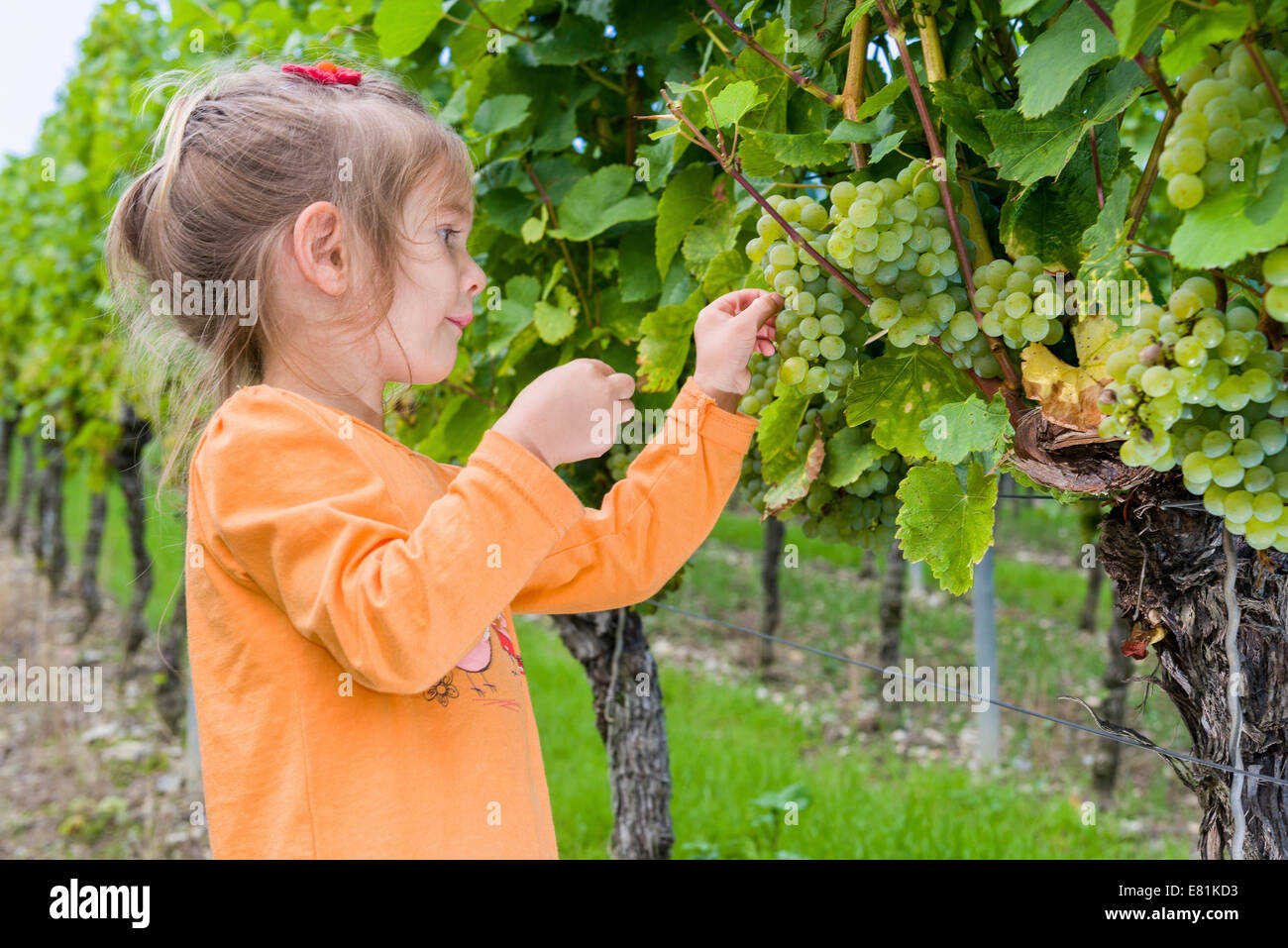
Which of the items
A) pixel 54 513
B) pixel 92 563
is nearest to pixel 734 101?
pixel 92 563

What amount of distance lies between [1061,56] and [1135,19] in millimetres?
153

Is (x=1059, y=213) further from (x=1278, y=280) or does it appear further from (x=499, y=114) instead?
(x=499, y=114)

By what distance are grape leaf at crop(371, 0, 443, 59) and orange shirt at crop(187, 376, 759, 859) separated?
896 millimetres

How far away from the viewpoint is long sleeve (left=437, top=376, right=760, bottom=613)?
4.27 ft

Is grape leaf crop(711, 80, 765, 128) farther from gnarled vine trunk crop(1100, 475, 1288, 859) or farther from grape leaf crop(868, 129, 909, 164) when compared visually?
gnarled vine trunk crop(1100, 475, 1288, 859)

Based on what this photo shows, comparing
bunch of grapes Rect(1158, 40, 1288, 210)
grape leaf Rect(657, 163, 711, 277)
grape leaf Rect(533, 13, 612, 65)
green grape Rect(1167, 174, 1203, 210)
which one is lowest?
green grape Rect(1167, 174, 1203, 210)

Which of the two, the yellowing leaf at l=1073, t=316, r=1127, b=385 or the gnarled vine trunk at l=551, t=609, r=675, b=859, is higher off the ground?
the yellowing leaf at l=1073, t=316, r=1127, b=385

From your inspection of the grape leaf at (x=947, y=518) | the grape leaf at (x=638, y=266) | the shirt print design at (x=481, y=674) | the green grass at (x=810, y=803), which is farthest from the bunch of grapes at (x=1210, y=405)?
the green grass at (x=810, y=803)

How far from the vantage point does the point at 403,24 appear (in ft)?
5.71

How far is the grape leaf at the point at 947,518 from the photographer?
3.42 feet

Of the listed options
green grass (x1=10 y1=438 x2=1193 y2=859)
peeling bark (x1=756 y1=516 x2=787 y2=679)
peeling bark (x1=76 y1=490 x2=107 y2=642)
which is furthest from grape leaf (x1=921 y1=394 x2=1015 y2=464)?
peeling bark (x1=76 y1=490 x2=107 y2=642)

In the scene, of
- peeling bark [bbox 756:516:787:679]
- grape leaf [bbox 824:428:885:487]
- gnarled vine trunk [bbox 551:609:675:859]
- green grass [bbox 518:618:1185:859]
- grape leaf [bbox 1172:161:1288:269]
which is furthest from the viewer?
peeling bark [bbox 756:516:787:679]

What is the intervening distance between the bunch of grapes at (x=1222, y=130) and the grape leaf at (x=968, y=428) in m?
0.28
